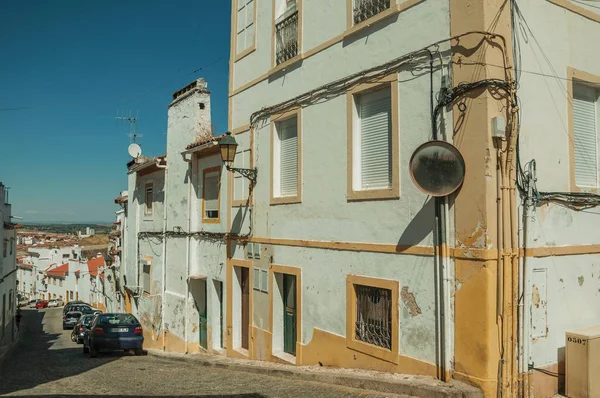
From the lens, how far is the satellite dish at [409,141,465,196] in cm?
653

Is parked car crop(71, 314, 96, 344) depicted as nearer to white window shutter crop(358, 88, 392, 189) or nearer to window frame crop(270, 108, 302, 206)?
window frame crop(270, 108, 302, 206)

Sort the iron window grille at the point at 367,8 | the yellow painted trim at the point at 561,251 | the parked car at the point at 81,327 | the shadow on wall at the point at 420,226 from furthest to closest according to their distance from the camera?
the parked car at the point at 81,327, the iron window grille at the point at 367,8, the shadow on wall at the point at 420,226, the yellow painted trim at the point at 561,251

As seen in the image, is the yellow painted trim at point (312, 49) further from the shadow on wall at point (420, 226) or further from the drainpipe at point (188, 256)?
the drainpipe at point (188, 256)

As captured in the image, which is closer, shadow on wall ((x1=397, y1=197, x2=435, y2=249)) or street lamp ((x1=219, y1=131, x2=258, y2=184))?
shadow on wall ((x1=397, y1=197, x2=435, y2=249))

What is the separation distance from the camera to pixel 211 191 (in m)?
14.8

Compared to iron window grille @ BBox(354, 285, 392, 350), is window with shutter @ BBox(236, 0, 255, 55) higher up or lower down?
higher up

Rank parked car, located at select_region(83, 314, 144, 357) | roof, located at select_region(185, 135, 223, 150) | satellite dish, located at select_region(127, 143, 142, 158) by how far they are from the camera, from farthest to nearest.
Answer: satellite dish, located at select_region(127, 143, 142, 158) → parked car, located at select_region(83, 314, 144, 357) → roof, located at select_region(185, 135, 223, 150)

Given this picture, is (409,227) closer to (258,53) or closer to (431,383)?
(431,383)

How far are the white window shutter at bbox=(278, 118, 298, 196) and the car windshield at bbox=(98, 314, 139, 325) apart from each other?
8.49 metres

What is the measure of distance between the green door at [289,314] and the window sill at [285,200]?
1.52m

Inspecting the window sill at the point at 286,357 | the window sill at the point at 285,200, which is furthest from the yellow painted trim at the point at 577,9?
the window sill at the point at 286,357

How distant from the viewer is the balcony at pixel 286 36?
10.5 m

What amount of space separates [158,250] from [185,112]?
16.7 ft

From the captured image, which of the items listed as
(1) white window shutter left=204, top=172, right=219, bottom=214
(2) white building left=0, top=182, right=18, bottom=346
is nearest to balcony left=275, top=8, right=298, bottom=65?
(1) white window shutter left=204, top=172, right=219, bottom=214
